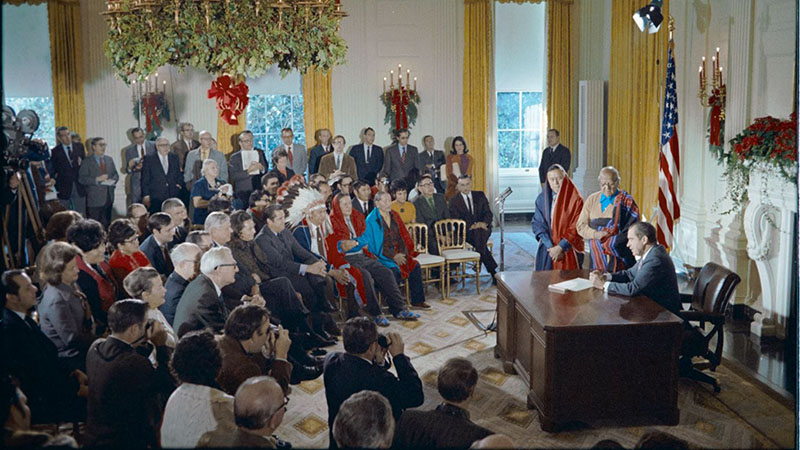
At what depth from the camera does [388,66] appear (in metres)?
11.6

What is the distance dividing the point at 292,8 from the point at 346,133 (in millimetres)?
7390

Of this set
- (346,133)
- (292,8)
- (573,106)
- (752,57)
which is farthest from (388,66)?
(292,8)

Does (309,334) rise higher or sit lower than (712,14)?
lower

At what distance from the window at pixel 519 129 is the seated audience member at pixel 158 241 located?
8.26 metres

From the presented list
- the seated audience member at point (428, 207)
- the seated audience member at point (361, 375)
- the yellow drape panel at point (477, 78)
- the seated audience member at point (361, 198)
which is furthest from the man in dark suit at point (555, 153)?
the seated audience member at point (361, 375)

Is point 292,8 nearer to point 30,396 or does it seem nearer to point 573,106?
point 30,396

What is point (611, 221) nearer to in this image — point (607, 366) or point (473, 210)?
point (607, 366)

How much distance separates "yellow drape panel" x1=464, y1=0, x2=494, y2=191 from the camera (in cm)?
1164

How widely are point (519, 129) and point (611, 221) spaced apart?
7022mm

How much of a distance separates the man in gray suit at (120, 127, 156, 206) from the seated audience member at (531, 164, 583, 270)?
18.7 ft

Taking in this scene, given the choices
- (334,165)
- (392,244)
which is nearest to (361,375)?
(392,244)

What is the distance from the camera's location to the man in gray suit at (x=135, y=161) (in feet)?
32.0

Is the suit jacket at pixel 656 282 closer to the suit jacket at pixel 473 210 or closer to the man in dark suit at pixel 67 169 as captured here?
the suit jacket at pixel 473 210

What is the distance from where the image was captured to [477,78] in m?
11.8
